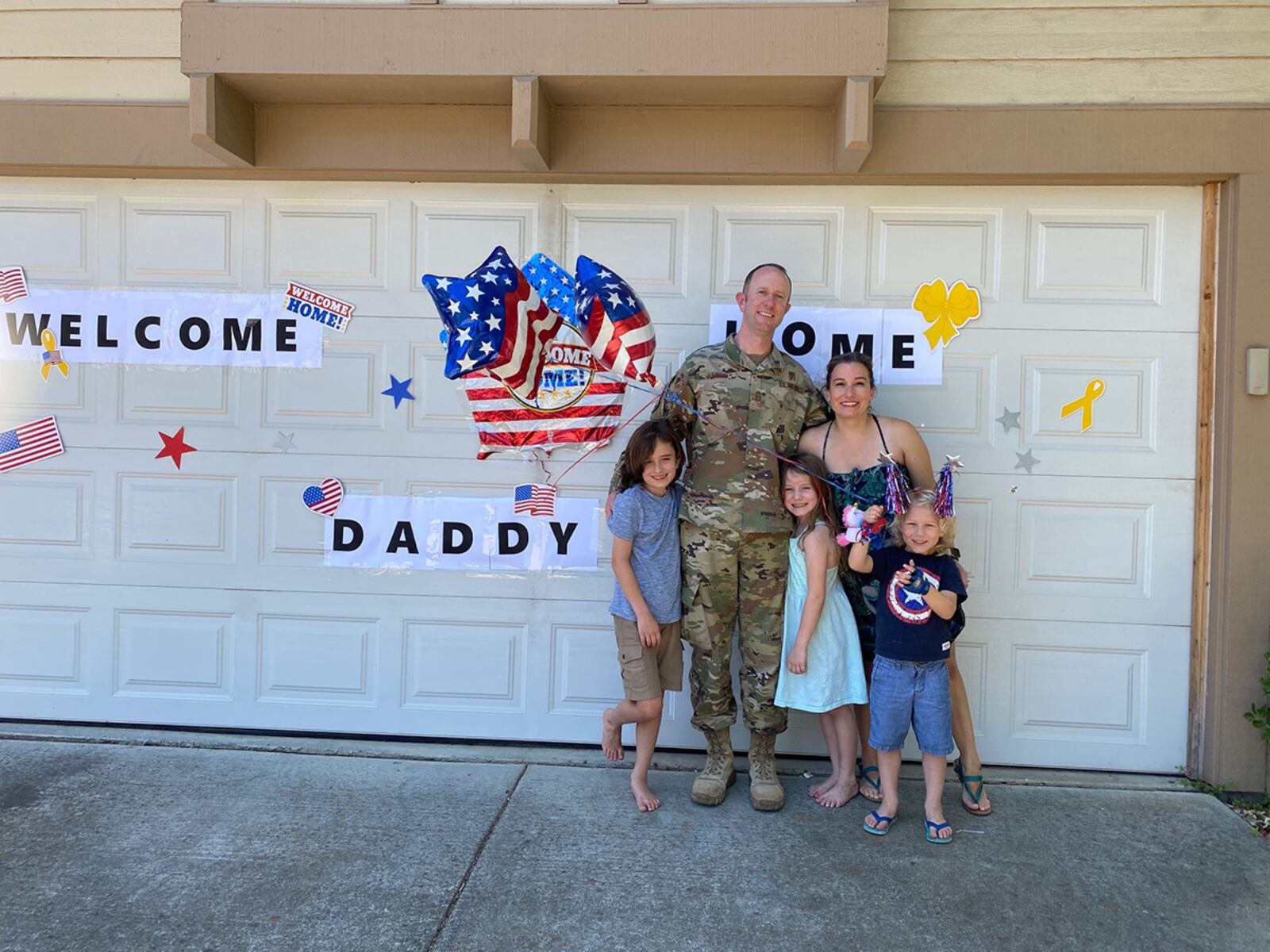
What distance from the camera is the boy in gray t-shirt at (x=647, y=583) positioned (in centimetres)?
325

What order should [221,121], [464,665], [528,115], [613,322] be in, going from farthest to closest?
1. [464,665]
2. [221,121]
3. [528,115]
4. [613,322]

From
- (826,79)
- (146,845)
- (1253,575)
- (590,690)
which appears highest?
(826,79)

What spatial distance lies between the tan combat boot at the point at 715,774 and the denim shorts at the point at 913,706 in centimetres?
59

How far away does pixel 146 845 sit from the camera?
3.05 meters

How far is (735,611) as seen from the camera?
3.42 metres

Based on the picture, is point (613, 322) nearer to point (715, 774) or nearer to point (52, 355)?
point (715, 774)

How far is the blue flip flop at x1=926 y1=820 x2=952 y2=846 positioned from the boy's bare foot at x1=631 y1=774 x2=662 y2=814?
1001mm

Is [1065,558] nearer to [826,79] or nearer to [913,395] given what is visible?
[913,395]

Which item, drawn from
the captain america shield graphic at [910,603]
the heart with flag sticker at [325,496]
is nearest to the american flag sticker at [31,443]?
the heart with flag sticker at [325,496]

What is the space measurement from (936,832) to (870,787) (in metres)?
0.39

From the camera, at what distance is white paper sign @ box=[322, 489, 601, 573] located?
394 centimetres

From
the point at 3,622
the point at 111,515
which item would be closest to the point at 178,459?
the point at 111,515

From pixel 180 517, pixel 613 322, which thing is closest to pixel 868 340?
pixel 613 322

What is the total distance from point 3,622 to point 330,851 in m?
2.28
